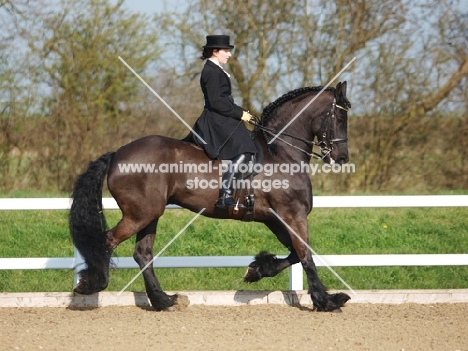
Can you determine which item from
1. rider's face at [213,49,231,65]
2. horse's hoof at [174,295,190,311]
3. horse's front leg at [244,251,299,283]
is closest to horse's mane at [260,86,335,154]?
rider's face at [213,49,231,65]

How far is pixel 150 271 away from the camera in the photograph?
7844mm

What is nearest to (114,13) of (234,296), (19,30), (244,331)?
(19,30)

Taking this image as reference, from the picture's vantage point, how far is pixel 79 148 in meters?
15.9

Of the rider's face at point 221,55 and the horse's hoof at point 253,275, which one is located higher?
the rider's face at point 221,55

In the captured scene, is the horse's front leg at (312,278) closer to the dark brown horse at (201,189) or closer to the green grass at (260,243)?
the dark brown horse at (201,189)

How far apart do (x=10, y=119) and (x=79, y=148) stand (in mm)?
1505

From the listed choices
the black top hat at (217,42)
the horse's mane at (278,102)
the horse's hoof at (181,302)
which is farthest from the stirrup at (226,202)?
the black top hat at (217,42)

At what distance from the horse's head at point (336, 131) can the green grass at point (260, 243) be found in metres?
2.34

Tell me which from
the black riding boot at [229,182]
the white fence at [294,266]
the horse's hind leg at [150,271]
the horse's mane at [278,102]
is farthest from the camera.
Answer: the white fence at [294,266]

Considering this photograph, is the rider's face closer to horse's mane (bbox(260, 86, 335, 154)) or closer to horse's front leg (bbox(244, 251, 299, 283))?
horse's mane (bbox(260, 86, 335, 154))

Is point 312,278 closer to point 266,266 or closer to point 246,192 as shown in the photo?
point 266,266

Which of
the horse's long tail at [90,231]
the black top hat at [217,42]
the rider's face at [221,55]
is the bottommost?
the horse's long tail at [90,231]

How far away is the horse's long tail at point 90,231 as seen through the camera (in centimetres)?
748

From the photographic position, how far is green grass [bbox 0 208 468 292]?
32.2ft
